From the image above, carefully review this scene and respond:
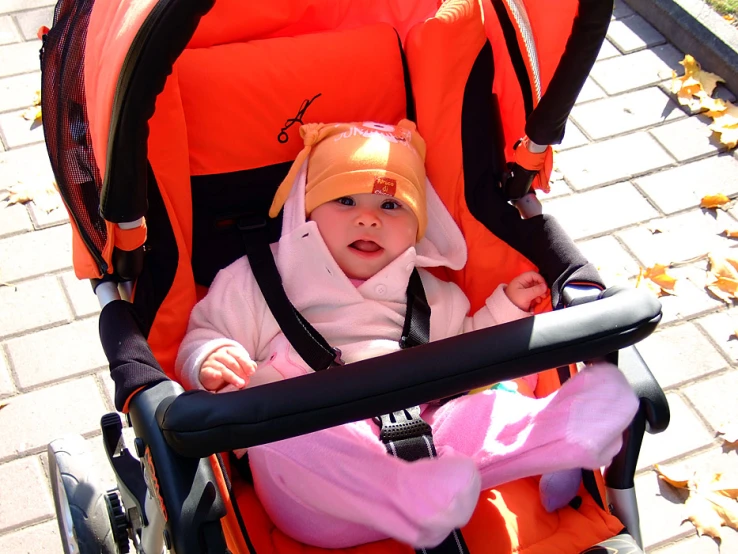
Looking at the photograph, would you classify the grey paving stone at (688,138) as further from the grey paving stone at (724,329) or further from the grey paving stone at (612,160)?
the grey paving stone at (724,329)

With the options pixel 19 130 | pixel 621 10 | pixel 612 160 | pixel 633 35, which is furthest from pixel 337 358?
pixel 621 10

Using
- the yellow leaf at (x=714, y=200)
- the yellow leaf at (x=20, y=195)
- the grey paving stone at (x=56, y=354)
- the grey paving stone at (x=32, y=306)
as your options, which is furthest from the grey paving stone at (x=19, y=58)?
the yellow leaf at (x=714, y=200)

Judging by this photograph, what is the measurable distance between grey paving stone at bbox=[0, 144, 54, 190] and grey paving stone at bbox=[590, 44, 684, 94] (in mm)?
2272

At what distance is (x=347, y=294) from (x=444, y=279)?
0.35 m

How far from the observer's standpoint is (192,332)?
1.88m

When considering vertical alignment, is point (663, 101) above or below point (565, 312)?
below

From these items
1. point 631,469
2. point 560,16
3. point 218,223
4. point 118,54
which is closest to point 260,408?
point 118,54

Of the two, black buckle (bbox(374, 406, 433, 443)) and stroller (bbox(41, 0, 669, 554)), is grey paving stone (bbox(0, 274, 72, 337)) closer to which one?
stroller (bbox(41, 0, 669, 554))

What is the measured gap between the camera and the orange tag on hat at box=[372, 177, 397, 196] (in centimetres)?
196

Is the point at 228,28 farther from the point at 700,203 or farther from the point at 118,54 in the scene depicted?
the point at 700,203

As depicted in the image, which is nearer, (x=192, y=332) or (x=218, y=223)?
(x=192, y=332)

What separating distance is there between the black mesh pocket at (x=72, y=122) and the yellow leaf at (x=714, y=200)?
2.26 m

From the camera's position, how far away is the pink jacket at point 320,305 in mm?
1933

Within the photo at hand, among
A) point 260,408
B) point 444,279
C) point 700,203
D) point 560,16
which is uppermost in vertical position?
point 560,16
